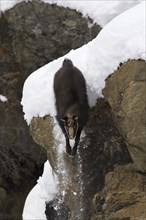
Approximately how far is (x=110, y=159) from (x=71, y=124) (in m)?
0.64

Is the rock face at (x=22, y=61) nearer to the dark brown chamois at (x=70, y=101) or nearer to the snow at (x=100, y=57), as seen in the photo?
the snow at (x=100, y=57)

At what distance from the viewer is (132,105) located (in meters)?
4.71

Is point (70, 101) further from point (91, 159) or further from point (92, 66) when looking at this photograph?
point (91, 159)

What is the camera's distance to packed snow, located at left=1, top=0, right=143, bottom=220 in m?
4.97

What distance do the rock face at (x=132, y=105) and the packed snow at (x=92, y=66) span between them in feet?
0.47

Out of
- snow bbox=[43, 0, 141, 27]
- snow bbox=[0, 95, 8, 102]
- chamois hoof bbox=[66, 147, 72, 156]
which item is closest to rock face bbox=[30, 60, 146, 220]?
chamois hoof bbox=[66, 147, 72, 156]

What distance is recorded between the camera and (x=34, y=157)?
33.3 feet

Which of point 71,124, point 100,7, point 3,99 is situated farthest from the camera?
point 3,99

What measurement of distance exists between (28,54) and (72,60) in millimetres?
3534

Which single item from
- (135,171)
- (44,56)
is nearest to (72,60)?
(135,171)

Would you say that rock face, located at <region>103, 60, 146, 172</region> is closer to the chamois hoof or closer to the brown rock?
the brown rock

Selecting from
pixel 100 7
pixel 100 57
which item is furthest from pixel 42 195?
pixel 100 7

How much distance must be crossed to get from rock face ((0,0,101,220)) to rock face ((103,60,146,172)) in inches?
144

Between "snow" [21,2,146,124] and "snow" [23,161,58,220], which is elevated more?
"snow" [21,2,146,124]
